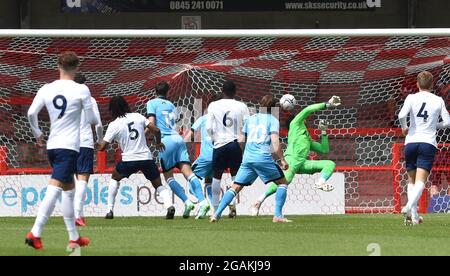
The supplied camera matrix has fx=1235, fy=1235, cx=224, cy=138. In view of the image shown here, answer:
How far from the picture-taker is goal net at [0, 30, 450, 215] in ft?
61.2

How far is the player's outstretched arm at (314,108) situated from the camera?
15922 millimetres

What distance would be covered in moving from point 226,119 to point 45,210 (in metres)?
5.81

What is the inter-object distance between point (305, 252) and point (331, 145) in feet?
37.2

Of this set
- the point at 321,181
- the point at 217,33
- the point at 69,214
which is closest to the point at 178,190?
the point at 217,33

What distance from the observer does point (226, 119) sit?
16.3 m

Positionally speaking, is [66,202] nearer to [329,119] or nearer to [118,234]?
[118,234]

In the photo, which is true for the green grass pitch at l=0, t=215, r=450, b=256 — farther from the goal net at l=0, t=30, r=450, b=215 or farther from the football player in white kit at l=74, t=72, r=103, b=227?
the goal net at l=0, t=30, r=450, b=215

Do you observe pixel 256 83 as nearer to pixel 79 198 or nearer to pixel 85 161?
pixel 85 161

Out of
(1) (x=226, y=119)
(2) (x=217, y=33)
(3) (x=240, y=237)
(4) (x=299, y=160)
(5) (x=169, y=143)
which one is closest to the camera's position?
(3) (x=240, y=237)

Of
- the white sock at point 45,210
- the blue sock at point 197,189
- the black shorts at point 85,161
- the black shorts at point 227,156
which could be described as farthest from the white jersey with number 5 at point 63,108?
the blue sock at point 197,189

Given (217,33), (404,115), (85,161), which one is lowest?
(85,161)

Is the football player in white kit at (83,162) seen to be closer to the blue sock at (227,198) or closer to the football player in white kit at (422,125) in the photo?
the blue sock at (227,198)
